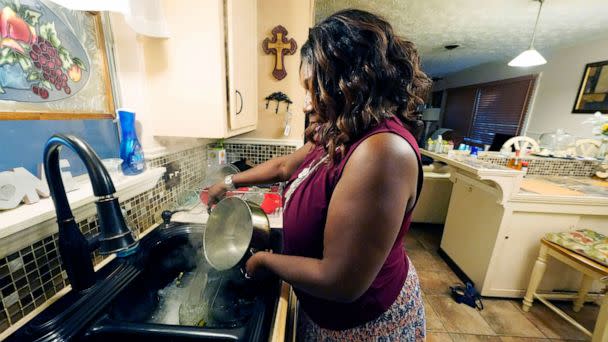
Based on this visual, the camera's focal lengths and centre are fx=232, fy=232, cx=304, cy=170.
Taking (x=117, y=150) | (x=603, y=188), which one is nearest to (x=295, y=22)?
(x=117, y=150)

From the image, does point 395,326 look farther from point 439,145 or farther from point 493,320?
point 439,145

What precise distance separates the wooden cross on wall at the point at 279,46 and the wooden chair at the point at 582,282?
87.7 inches

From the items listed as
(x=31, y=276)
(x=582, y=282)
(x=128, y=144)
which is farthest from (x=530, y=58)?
(x=31, y=276)

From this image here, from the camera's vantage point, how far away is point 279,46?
162cm

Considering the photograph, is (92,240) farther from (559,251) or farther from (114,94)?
(559,251)

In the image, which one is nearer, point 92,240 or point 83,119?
point 92,240

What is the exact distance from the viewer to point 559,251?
1.53 m

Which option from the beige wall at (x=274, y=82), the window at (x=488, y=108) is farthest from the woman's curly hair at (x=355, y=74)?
the window at (x=488, y=108)

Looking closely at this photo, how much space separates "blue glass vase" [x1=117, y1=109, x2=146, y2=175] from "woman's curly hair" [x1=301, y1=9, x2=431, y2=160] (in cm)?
68

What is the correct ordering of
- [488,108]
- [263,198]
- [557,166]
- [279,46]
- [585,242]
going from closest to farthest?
[263,198] < [585,242] < [279,46] < [557,166] < [488,108]

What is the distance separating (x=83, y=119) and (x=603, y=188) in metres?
3.26

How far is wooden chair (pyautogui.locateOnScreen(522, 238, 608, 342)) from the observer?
133 centimetres

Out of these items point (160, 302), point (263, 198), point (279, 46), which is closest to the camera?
point (160, 302)

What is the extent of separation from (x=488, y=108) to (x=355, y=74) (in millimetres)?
6362
